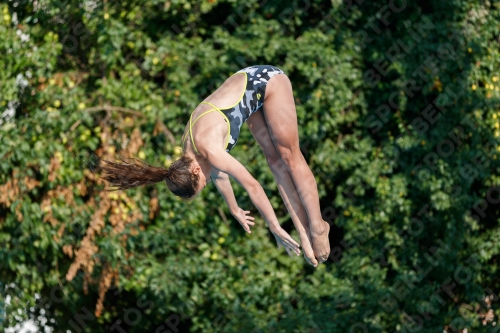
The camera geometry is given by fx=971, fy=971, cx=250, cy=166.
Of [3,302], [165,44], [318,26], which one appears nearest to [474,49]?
[318,26]

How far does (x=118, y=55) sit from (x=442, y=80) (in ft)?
10.0

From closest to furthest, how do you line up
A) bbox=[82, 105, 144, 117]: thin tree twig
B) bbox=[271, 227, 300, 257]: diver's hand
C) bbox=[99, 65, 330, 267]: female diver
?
bbox=[99, 65, 330, 267]: female diver, bbox=[271, 227, 300, 257]: diver's hand, bbox=[82, 105, 144, 117]: thin tree twig

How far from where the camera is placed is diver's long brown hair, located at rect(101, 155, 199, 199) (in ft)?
15.5

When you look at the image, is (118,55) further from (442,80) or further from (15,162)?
(442,80)

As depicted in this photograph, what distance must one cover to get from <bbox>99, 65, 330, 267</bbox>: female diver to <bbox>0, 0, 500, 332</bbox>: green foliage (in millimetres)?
3377

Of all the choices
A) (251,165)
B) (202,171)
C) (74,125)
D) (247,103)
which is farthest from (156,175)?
(251,165)

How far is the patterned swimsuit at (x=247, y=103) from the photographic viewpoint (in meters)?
4.84

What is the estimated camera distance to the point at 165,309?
8.91 metres

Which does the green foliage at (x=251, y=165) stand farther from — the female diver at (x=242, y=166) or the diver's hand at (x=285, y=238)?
the diver's hand at (x=285, y=238)

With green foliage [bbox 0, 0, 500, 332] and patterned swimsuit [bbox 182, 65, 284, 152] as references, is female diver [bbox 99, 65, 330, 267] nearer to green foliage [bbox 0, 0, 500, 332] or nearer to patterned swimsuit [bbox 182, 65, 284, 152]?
patterned swimsuit [bbox 182, 65, 284, 152]

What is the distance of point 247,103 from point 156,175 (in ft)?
1.96


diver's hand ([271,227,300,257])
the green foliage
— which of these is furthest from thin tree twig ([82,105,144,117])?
diver's hand ([271,227,300,257])

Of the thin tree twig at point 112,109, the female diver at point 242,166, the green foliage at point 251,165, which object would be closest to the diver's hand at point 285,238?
the female diver at point 242,166

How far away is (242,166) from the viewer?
15.3 feet
